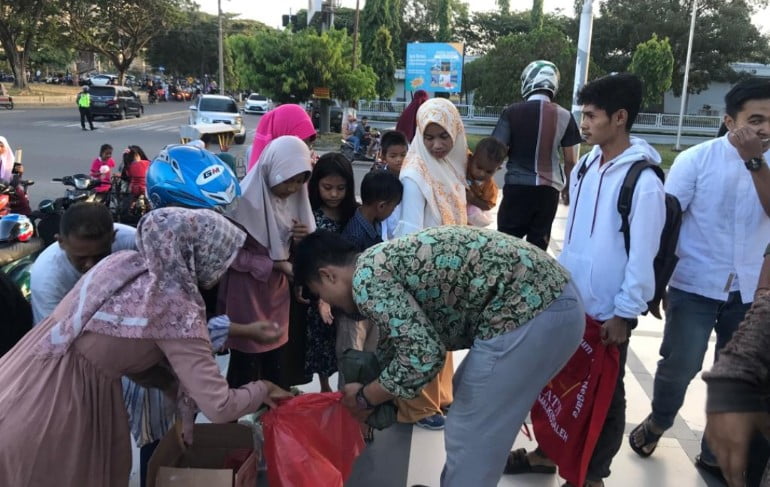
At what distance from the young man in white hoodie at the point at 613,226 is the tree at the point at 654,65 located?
71.5 feet

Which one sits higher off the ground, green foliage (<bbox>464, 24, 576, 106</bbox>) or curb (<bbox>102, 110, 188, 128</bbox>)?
Answer: green foliage (<bbox>464, 24, 576, 106</bbox>)

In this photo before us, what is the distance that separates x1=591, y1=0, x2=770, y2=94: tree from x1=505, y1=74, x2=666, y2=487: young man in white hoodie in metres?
28.4

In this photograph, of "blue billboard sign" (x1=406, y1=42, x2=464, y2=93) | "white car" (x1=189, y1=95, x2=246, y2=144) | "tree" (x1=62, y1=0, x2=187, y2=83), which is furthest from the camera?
"tree" (x1=62, y1=0, x2=187, y2=83)

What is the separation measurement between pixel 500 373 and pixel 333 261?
21.6 inches

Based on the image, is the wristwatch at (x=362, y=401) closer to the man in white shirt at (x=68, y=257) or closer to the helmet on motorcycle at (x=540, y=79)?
the man in white shirt at (x=68, y=257)

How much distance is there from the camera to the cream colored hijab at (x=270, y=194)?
235 centimetres

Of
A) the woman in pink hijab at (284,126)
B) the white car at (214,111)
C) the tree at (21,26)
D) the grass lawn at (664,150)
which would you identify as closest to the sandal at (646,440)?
the woman in pink hijab at (284,126)

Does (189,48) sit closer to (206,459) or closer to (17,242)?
(17,242)

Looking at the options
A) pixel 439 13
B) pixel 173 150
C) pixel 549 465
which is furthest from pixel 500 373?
pixel 439 13

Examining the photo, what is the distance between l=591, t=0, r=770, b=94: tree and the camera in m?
27.1

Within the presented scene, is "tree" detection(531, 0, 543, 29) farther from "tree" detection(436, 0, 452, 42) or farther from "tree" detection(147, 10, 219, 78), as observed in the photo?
"tree" detection(147, 10, 219, 78)

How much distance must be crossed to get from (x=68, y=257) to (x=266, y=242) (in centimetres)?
71

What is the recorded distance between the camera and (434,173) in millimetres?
2705

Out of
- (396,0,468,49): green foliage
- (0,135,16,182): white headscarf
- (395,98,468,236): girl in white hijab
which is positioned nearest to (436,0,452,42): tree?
(396,0,468,49): green foliage
